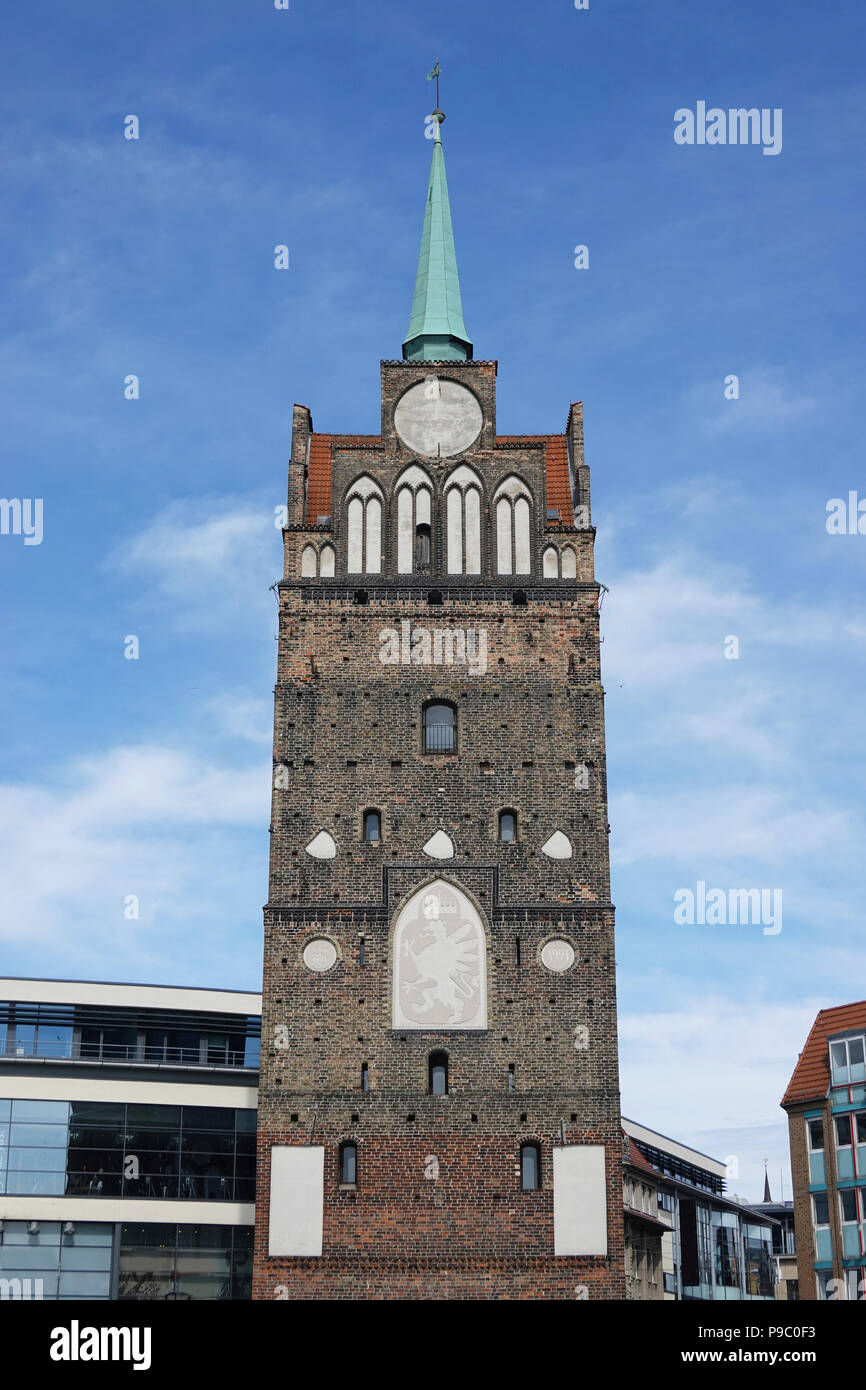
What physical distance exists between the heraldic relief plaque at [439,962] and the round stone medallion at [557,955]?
3.90 feet

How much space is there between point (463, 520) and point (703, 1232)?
1819 inches

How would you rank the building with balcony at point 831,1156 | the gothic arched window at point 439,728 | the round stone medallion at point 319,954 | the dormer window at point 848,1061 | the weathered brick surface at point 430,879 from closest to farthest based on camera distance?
the weathered brick surface at point 430,879 < the round stone medallion at point 319,954 < the gothic arched window at point 439,728 < the building with balcony at point 831,1156 < the dormer window at point 848,1061

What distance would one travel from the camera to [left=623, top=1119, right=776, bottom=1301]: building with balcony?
214 feet

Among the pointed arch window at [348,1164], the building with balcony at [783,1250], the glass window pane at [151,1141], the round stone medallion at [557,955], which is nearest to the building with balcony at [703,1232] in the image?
the building with balcony at [783,1250]

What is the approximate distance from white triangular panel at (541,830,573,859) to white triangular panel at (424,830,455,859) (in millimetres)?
1827

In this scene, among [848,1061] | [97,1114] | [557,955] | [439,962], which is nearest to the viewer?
[439,962]

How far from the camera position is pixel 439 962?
31.3 m

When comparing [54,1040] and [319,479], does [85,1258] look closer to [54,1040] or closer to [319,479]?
[54,1040]

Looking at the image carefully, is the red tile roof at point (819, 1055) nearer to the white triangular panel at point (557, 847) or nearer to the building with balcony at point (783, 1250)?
the white triangular panel at point (557, 847)

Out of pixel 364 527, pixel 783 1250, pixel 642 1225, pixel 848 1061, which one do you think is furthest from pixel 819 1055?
pixel 783 1250

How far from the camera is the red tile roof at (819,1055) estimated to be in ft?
154
